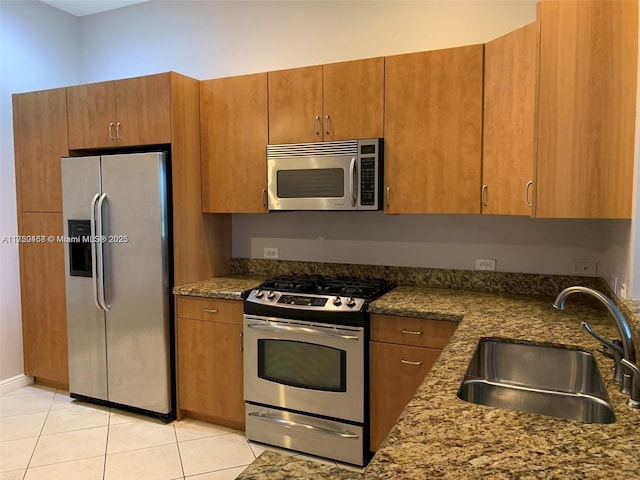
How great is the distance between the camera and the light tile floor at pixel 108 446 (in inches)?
101

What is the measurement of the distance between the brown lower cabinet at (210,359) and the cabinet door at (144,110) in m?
1.12

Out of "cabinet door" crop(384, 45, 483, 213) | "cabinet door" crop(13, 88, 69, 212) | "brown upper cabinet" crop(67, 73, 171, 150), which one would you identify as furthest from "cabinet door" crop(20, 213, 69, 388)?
"cabinet door" crop(384, 45, 483, 213)

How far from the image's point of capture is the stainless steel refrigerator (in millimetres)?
3014

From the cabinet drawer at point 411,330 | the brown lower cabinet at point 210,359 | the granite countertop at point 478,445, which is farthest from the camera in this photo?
the brown lower cabinet at point 210,359

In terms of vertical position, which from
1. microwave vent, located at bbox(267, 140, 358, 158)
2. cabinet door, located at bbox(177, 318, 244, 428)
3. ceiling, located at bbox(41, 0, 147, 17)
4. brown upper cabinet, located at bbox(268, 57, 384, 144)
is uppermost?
ceiling, located at bbox(41, 0, 147, 17)

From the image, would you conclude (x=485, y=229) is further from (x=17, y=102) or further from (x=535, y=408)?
(x=17, y=102)

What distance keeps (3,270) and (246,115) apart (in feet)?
7.60

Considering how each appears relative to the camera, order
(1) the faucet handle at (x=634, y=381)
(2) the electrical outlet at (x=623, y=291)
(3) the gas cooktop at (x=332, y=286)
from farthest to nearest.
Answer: (3) the gas cooktop at (x=332, y=286)
(2) the electrical outlet at (x=623, y=291)
(1) the faucet handle at (x=634, y=381)

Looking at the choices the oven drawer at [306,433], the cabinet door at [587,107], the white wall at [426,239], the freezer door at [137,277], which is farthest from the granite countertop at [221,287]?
the cabinet door at [587,107]

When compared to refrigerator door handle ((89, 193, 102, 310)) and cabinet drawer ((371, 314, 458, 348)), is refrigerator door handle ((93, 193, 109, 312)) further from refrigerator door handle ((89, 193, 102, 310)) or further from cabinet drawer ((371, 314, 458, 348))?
cabinet drawer ((371, 314, 458, 348))

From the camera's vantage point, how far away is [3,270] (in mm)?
3568

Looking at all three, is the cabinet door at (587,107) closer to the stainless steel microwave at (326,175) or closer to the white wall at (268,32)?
the white wall at (268,32)

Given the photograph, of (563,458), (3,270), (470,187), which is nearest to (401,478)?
(563,458)

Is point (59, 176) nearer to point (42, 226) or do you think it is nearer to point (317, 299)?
point (42, 226)
